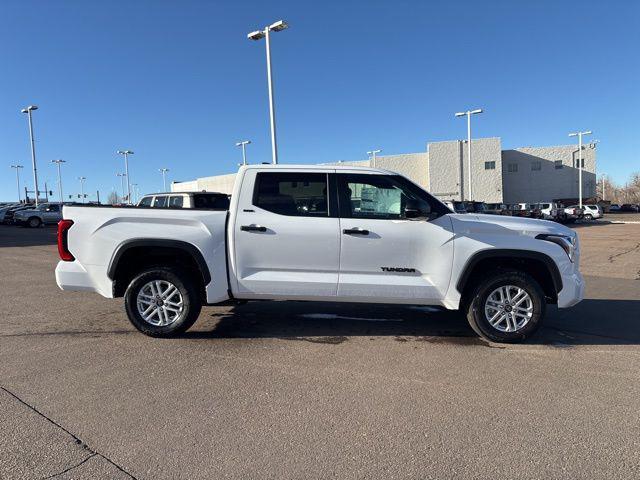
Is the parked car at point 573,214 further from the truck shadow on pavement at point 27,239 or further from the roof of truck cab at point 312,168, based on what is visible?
the roof of truck cab at point 312,168

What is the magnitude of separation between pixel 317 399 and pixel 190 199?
10.9m

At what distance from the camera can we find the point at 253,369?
15.2 ft

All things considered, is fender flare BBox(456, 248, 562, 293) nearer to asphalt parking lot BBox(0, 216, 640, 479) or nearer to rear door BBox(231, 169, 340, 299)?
asphalt parking lot BBox(0, 216, 640, 479)

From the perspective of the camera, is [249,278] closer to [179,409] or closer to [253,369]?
[253,369]

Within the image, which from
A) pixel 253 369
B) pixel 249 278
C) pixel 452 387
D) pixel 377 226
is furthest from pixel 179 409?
pixel 377 226

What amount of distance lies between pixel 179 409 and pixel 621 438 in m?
3.26

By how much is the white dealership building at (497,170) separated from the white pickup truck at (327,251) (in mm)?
54325

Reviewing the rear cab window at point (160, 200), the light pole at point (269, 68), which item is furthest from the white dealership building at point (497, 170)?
the rear cab window at point (160, 200)

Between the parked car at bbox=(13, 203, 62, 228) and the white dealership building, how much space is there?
123 ft

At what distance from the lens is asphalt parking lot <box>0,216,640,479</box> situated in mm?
3049

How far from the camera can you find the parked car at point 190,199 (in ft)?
45.0

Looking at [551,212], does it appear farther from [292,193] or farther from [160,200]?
[292,193]

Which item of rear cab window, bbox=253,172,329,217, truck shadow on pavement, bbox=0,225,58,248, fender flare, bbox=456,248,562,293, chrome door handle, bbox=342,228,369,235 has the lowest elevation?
truck shadow on pavement, bbox=0,225,58,248


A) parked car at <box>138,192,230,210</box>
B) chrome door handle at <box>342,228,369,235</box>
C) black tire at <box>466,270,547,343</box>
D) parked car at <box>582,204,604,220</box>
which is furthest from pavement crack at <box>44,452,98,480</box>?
parked car at <box>582,204,604,220</box>
